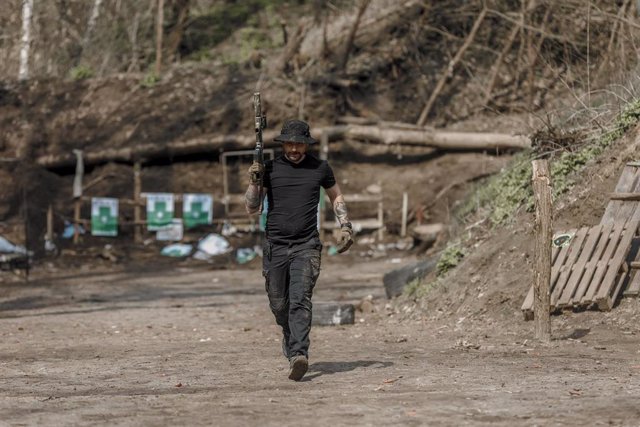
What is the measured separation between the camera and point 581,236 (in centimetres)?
1403

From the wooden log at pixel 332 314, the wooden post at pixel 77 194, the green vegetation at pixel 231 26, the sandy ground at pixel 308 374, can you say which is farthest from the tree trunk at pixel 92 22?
the wooden log at pixel 332 314

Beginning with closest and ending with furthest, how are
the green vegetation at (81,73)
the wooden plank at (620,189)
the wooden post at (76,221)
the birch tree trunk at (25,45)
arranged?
the wooden plank at (620,189) → the wooden post at (76,221) → the green vegetation at (81,73) → the birch tree trunk at (25,45)

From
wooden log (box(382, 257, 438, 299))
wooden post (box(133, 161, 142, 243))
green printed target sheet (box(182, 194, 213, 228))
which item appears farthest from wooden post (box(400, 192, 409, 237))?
wooden log (box(382, 257, 438, 299))

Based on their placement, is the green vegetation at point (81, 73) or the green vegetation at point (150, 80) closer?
the green vegetation at point (150, 80)

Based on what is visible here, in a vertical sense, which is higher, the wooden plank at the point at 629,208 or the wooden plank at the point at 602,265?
the wooden plank at the point at 629,208

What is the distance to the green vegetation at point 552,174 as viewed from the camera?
1543 cm

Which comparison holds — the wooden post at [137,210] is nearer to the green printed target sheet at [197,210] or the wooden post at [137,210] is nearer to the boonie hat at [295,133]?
the green printed target sheet at [197,210]

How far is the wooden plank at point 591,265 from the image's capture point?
13.3 meters

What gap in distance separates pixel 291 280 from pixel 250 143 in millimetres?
20941

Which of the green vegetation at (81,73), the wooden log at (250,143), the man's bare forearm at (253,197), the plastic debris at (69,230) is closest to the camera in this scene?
the man's bare forearm at (253,197)

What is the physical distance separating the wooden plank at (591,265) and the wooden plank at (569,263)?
0.65 feet

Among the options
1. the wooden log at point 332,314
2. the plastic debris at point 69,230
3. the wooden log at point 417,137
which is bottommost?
the plastic debris at point 69,230

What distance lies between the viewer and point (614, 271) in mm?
13234

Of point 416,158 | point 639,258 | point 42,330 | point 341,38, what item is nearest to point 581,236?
point 639,258
